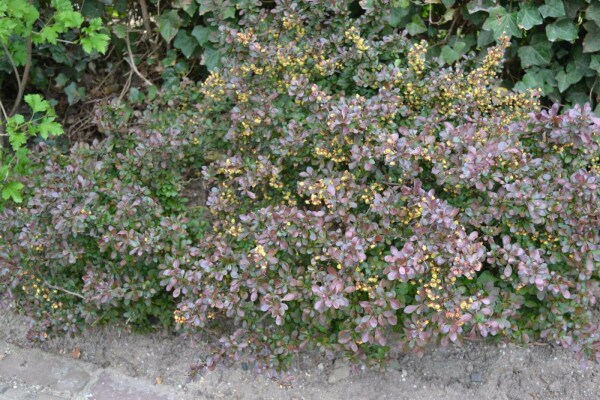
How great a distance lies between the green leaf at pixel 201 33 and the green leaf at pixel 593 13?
74.2 inches

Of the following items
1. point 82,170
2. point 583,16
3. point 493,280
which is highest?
point 583,16

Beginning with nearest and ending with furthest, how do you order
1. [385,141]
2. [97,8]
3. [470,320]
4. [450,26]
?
1. [470,320]
2. [385,141]
3. [450,26]
4. [97,8]

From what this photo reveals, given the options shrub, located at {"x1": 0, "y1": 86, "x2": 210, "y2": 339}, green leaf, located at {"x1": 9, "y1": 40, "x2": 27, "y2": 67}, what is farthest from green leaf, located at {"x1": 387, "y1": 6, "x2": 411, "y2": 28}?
green leaf, located at {"x1": 9, "y1": 40, "x2": 27, "y2": 67}

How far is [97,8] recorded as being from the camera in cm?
380

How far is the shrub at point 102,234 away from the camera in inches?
104

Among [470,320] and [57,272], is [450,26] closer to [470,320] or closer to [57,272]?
[470,320]

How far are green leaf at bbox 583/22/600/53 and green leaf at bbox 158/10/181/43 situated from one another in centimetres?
207

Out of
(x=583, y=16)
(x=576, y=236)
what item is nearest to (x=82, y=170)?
(x=576, y=236)

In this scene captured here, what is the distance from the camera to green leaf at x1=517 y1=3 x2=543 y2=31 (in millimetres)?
3061

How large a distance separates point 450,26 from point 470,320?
1.73m

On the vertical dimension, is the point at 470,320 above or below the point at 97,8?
below

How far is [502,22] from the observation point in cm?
311

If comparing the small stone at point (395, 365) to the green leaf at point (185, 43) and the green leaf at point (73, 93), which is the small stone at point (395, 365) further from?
the green leaf at point (73, 93)

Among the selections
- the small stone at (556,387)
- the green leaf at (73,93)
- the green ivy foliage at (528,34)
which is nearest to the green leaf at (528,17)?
the green ivy foliage at (528,34)
